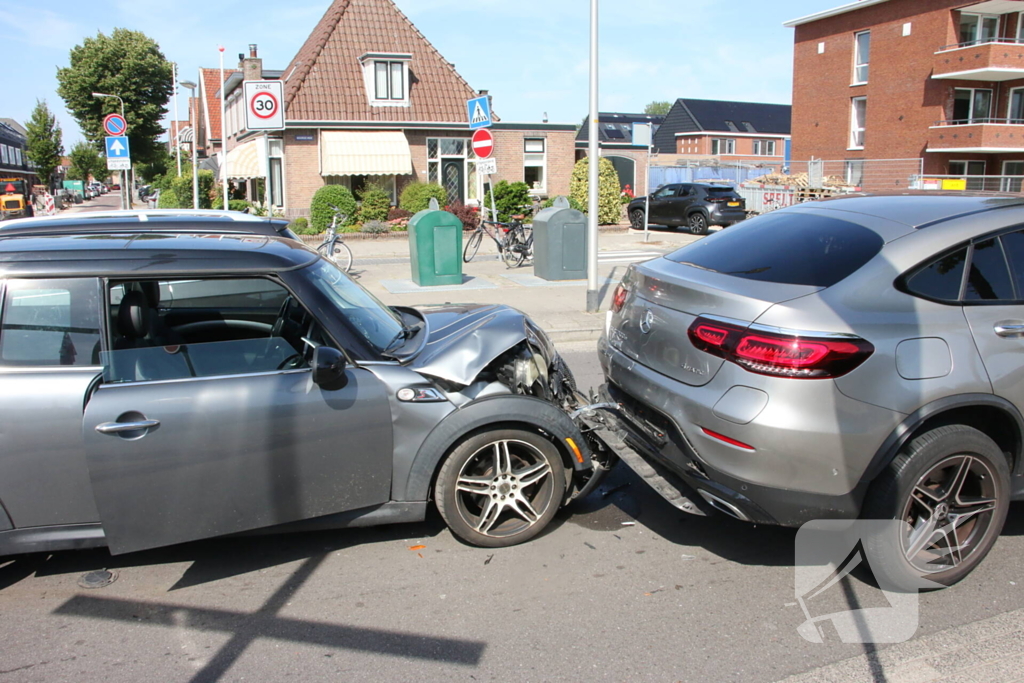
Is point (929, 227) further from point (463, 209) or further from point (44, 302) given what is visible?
point (463, 209)

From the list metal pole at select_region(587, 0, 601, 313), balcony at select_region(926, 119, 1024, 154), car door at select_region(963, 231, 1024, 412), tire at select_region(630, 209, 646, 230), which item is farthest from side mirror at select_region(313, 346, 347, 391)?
balcony at select_region(926, 119, 1024, 154)

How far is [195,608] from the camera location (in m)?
3.69

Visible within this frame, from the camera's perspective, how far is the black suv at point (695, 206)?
24812mm

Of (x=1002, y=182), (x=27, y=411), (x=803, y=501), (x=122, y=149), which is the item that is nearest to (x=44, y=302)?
(x=27, y=411)

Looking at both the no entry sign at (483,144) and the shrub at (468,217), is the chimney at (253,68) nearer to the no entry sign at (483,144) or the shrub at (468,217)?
the shrub at (468,217)

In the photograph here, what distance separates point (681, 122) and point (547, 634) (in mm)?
69013

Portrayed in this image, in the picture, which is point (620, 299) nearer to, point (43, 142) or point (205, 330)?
point (205, 330)

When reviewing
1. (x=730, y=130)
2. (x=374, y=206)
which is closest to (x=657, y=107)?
(x=730, y=130)

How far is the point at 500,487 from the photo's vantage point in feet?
13.5

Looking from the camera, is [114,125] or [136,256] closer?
[136,256]

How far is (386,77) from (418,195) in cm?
524

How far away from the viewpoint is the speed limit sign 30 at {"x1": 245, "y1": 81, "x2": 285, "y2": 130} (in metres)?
14.4

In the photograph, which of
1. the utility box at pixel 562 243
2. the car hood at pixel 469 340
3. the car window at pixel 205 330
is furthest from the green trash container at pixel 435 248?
the car window at pixel 205 330

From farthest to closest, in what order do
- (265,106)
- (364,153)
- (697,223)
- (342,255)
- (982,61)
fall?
(982,61), (364,153), (697,223), (342,255), (265,106)
